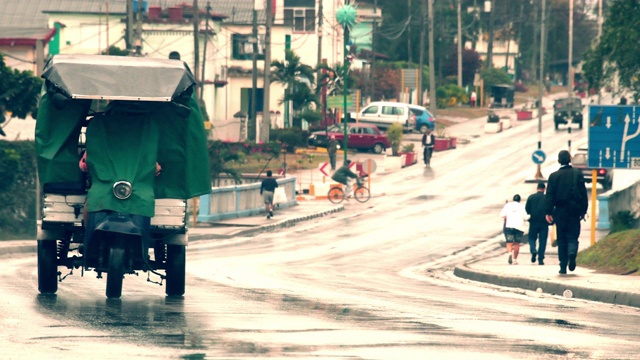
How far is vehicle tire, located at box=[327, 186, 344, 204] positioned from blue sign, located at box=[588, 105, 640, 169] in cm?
2534

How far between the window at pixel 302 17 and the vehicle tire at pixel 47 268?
264 feet

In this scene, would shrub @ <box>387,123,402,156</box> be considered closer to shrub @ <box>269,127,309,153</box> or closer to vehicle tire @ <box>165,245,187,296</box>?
shrub @ <box>269,127,309,153</box>

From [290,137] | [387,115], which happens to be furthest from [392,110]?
[290,137]

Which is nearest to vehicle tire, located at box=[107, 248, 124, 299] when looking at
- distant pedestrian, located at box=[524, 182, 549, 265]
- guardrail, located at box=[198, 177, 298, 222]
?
distant pedestrian, located at box=[524, 182, 549, 265]

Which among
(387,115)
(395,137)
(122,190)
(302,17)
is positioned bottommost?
(395,137)

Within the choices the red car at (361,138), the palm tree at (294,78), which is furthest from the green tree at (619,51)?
the palm tree at (294,78)

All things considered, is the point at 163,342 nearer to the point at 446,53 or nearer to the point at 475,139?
the point at 475,139

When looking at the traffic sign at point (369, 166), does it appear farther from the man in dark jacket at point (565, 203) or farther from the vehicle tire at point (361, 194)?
the man in dark jacket at point (565, 203)

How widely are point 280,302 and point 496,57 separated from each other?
480ft

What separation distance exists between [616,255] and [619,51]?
952 inches

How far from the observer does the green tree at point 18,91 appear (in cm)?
3409

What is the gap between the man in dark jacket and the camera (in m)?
19.8

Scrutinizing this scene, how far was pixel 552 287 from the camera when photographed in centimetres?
1916

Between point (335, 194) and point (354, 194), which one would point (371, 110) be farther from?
point (354, 194)
